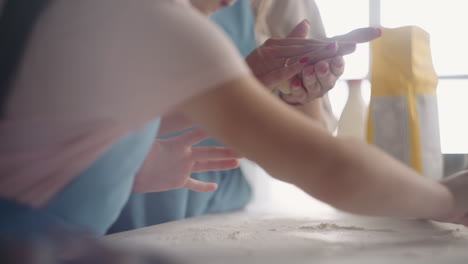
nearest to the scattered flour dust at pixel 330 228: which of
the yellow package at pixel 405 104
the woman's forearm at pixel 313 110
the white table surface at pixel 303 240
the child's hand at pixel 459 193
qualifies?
the white table surface at pixel 303 240

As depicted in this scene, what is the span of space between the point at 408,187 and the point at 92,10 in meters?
0.35

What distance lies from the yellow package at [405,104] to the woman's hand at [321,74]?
0.31m

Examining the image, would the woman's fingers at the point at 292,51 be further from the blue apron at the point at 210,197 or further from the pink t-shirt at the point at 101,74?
the pink t-shirt at the point at 101,74

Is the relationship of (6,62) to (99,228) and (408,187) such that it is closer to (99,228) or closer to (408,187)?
(99,228)

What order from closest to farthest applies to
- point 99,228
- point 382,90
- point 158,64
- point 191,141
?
point 158,64 → point 99,228 → point 191,141 → point 382,90

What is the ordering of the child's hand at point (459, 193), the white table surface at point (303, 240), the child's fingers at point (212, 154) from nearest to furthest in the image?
the white table surface at point (303, 240) → the child's hand at point (459, 193) → the child's fingers at point (212, 154)

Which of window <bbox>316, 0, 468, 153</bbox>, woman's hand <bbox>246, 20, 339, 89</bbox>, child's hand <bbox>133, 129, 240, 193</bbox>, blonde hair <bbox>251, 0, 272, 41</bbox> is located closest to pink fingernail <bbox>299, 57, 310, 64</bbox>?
woman's hand <bbox>246, 20, 339, 89</bbox>

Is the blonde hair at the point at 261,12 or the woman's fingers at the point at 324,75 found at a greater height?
the blonde hair at the point at 261,12

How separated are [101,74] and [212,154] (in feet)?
1.17

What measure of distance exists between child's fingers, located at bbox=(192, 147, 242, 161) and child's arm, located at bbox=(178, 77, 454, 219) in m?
0.29

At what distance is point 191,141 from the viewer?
732 mm

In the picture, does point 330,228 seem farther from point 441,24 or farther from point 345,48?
point 441,24

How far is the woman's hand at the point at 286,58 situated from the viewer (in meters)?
0.77

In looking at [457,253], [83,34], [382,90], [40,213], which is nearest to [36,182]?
[40,213]
